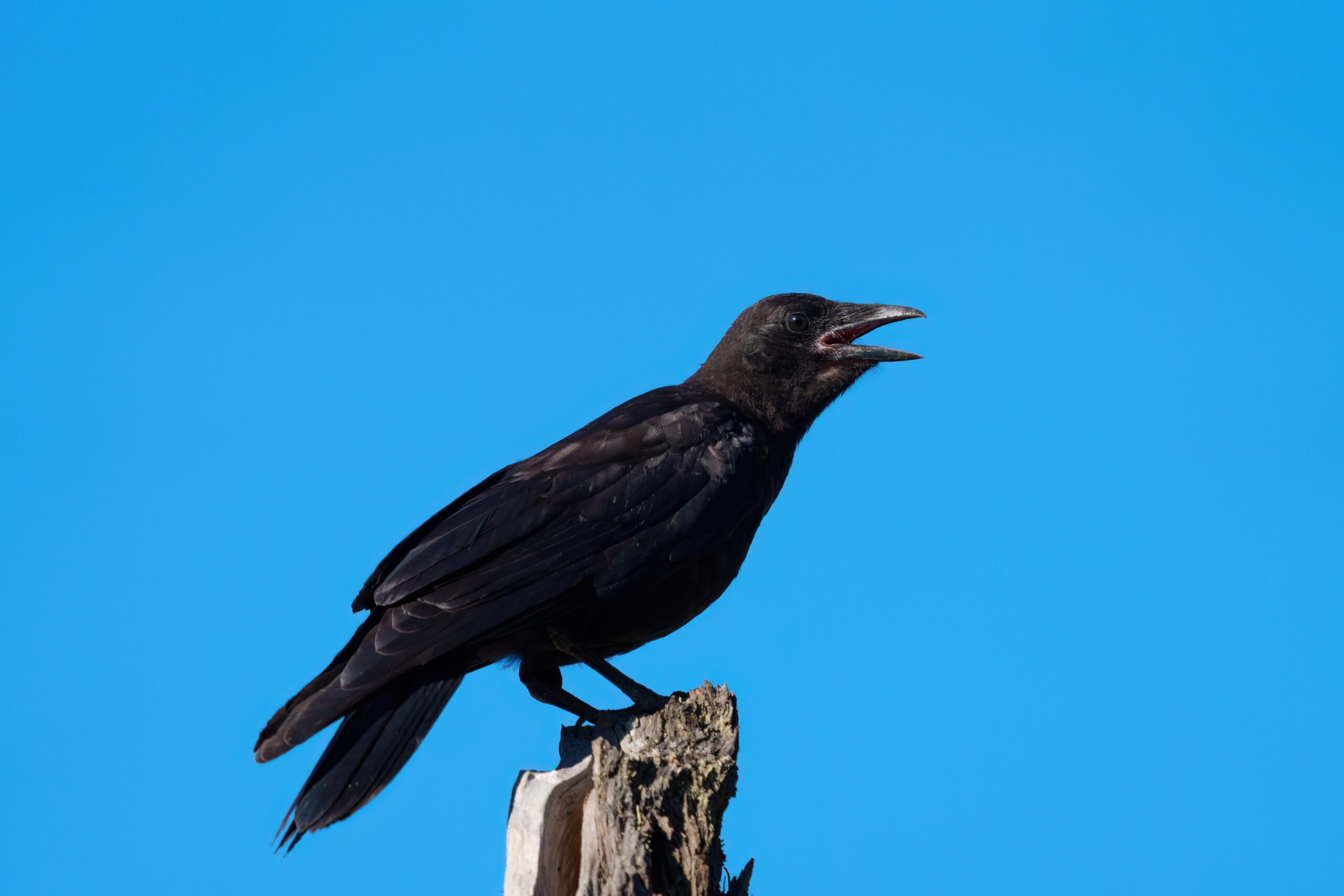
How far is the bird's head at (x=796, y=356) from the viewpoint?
6422 mm

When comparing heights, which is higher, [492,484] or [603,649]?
[492,484]

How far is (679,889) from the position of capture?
4.30 metres

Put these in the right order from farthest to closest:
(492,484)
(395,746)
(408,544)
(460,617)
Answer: (492,484)
(408,544)
(460,617)
(395,746)

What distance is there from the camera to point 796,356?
654 centimetres

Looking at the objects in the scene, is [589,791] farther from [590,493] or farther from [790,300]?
[790,300]

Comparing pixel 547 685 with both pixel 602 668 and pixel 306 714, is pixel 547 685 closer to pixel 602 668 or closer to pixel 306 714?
pixel 602 668

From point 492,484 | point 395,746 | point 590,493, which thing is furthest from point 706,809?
point 492,484

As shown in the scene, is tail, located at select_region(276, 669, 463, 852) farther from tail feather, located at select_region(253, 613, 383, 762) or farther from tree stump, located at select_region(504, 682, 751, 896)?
tree stump, located at select_region(504, 682, 751, 896)

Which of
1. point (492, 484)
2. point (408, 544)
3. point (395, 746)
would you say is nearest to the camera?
point (395, 746)

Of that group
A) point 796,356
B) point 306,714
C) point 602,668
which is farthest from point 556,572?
point 796,356

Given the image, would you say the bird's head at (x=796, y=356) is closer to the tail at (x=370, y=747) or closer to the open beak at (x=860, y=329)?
the open beak at (x=860, y=329)

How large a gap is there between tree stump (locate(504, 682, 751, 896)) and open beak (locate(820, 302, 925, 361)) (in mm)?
2528

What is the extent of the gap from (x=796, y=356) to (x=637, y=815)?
294 cm

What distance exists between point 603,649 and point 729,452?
1.07 metres
